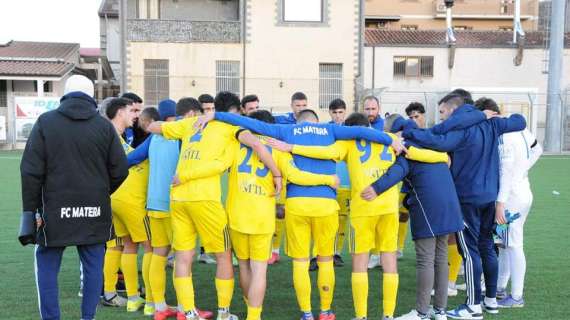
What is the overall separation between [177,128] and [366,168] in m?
1.55

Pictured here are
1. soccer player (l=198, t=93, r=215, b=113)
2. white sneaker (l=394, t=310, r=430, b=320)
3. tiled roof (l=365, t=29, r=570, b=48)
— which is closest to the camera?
white sneaker (l=394, t=310, r=430, b=320)

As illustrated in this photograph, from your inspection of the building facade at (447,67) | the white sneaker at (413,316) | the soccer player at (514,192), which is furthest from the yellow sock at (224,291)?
the building facade at (447,67)

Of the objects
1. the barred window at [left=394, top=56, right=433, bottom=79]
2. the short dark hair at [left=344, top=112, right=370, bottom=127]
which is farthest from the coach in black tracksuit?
the barred window at [left=394, top=56, right=433, bottom=79]

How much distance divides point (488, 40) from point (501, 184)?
3126 cm

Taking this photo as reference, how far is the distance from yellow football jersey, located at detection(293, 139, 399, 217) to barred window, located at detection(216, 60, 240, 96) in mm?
24273

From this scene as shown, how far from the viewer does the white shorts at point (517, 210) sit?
17.5ft

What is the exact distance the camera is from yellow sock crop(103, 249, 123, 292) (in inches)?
210

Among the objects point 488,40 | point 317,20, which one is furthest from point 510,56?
point 317,20

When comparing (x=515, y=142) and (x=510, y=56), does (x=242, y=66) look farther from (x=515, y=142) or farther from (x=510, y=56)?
(x=515, y=142)

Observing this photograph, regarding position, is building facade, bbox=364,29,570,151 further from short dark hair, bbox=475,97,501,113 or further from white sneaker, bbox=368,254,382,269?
short dark hair, bbox=475,97,501,113

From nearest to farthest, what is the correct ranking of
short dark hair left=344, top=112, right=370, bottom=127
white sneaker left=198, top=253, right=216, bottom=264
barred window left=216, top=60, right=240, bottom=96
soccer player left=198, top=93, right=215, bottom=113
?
short dark hair left=344, top=112, right=370, bottom=127 → soccer player left=198, top=93, right=215, bottom=113 → white sneaker left=198, top=253, right=216, bottom=264 → barred window left=216, top=60, right=240, bottom=96

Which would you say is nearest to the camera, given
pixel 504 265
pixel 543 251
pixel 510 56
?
pixel 504 265

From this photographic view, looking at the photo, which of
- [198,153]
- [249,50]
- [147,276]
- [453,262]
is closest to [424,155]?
[453,262]

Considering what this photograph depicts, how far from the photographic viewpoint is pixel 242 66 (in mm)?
29266
